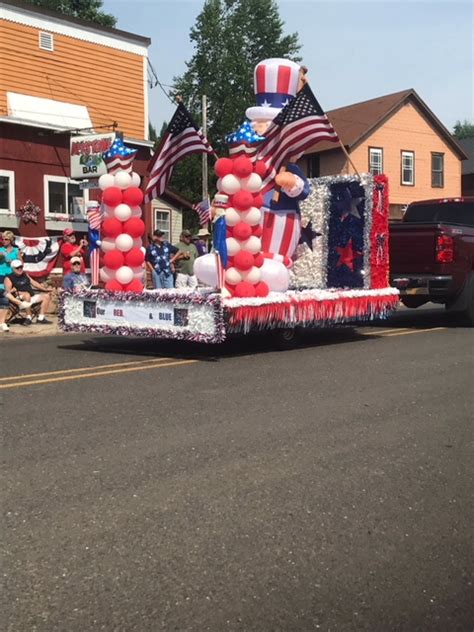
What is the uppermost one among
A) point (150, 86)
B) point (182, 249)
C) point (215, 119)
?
point (215, 119)

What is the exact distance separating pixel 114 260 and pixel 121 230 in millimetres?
400

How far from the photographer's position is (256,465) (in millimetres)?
4512

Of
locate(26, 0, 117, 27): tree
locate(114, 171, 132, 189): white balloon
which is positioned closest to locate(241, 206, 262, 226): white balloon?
locate(114, 171, 132, 189): white balloon

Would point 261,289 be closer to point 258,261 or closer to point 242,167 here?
point 258,261

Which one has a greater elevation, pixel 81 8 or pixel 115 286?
pixel 81 8

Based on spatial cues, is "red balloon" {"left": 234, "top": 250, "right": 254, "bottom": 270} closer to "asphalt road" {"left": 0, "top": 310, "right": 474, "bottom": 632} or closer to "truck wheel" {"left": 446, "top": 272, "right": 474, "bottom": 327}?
"asphalt road" {"left": 0, "top": 310, "right": 474, "bottom": 632}

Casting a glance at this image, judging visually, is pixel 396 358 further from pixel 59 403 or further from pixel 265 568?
pixel 265 568

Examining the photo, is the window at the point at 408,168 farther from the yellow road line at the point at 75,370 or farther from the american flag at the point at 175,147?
the yellow road line at the point at 75,370

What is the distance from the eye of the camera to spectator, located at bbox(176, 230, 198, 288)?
14.4 m

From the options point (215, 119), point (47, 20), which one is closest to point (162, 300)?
point (47, 20)

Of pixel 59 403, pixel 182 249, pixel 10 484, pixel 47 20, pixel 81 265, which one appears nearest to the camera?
pixel 10 484

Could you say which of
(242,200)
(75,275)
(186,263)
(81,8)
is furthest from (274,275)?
(81,8)

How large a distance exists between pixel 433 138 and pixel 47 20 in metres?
23.2

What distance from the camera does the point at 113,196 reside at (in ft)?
30.8
